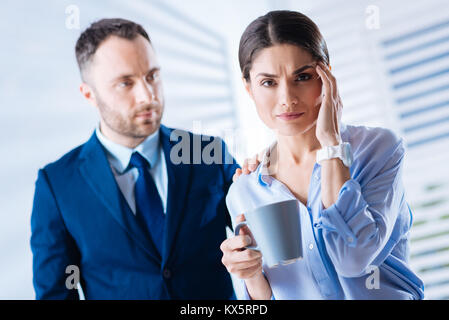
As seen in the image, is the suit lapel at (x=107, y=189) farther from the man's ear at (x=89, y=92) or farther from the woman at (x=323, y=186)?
the woman at (x=323, y=186)

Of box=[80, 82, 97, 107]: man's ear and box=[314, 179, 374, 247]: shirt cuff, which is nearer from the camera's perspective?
box=[314, 179, 374, 247]: shirt cuff

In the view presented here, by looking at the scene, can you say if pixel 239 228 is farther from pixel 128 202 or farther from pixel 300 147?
pixel 128 202

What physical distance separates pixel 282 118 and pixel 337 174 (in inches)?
6.2

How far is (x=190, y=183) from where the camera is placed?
3.48ft

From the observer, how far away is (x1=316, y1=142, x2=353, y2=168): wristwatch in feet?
2.53

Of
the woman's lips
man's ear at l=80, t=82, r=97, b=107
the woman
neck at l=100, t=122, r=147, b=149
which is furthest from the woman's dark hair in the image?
man's ear at l=80, t=82, r=97, b=107

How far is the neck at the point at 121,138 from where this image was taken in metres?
1.08

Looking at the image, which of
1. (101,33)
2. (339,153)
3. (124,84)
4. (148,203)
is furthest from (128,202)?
(339,153)

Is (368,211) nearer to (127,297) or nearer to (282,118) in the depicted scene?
(282,118)

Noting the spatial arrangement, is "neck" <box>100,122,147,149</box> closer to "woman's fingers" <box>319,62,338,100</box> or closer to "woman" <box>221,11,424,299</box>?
"woman" <box>221,11,424,299</box>

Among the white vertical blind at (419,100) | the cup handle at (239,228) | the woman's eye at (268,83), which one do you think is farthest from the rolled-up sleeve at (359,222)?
the white vertical blind at (419,100)

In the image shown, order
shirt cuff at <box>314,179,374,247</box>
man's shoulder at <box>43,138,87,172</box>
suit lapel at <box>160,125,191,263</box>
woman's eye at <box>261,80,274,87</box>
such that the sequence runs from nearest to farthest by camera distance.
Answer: shirt cuff at <box>314,179,374,247</box> → woman's eye at <box>261,80,274,87</box> → suit lapel at <box>160,125,191,263</box> → man's shoulder at <box>43,138,87,172</box>

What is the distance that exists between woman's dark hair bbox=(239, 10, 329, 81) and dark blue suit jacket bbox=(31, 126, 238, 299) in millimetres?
334
